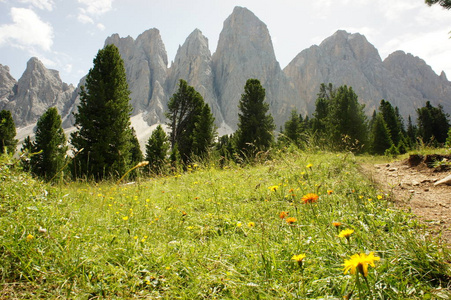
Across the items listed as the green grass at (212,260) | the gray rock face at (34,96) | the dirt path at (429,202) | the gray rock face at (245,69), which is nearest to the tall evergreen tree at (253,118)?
the dirt path at (429,202)

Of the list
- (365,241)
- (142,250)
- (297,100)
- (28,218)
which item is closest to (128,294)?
(142,250)

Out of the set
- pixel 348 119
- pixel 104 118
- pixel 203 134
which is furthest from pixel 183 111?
pixel 348 119

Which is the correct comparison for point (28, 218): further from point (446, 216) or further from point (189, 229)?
point (446, 216)

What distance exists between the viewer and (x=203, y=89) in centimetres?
9769

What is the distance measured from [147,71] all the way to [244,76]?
47.6 metres

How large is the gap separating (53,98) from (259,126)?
147 metres

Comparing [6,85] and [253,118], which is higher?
[6,85]

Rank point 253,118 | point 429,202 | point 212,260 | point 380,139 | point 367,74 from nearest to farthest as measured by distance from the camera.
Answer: point 212,260, point 429,202, point 253,118, point 380,139, point 367,74

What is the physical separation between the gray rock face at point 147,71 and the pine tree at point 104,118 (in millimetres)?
83298

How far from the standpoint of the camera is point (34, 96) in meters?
119

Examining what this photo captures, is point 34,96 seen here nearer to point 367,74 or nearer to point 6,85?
point 6,85

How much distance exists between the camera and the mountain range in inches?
3937

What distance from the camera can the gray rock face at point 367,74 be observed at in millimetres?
103250

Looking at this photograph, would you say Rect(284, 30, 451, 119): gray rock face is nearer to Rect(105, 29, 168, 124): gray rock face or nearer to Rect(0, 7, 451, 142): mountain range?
Rect(0, 7, 451, 142): mountain range
